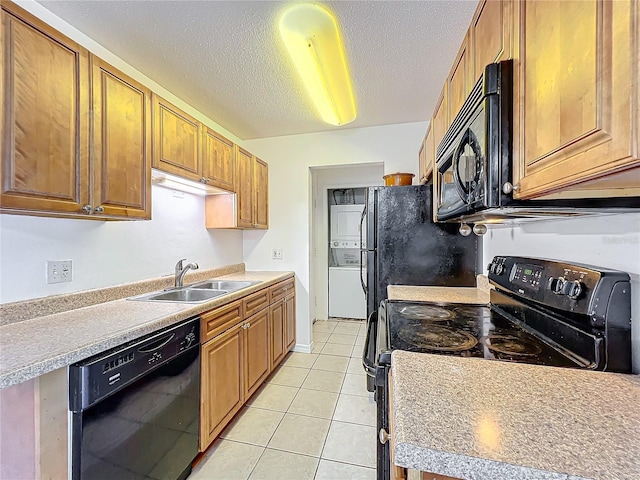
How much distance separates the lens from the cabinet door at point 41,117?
104 cm

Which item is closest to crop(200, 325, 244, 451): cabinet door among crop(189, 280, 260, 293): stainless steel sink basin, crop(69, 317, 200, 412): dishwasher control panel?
crop(69, 317, 200, 412): dishwasher control panel

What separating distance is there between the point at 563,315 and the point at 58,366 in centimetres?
161

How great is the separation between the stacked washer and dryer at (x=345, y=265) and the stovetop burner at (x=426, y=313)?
2.77m

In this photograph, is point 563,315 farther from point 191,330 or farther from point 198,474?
point 198,474

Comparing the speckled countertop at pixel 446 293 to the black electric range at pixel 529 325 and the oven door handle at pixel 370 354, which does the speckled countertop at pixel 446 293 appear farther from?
the oven door handle at pixel 370 354

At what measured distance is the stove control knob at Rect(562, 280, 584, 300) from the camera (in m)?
0.83

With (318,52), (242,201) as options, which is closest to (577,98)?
(318,52)

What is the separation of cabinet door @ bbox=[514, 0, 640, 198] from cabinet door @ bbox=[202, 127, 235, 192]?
1.96 meters

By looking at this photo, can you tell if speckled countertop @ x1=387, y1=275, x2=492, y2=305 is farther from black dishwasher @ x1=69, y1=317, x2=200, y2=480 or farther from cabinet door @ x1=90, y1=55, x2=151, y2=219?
cabinet door @ x1=90, y1=55, x2=151, y2=219

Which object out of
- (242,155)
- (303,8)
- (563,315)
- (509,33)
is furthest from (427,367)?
(242,155)

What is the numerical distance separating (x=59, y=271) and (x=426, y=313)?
73.0 inches

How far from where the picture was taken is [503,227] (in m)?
1.69

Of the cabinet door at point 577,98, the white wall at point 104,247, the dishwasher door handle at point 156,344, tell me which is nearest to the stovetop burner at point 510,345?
the cabinet door at point 577,98

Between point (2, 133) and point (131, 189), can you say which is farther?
point (131, 189)
